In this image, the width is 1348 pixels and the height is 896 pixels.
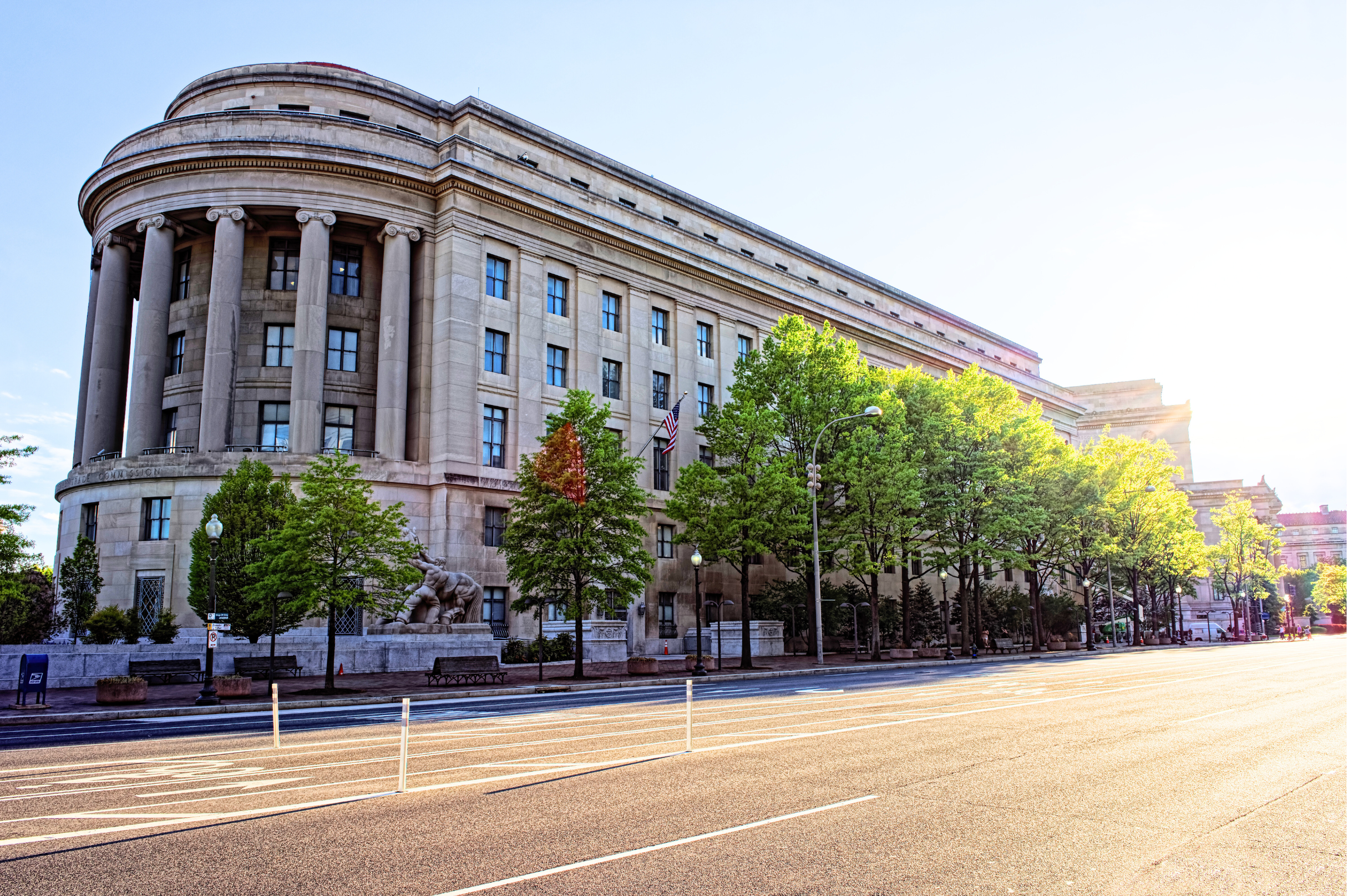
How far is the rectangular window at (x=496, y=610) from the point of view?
139ft


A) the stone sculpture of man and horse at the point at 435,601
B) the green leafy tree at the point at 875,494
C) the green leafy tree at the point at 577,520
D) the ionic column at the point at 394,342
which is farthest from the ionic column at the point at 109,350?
the green leafy tree at the point at 875,494

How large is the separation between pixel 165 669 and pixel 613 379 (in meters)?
27.6

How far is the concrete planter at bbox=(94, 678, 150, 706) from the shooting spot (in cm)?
2386

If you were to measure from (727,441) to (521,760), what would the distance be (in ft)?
102

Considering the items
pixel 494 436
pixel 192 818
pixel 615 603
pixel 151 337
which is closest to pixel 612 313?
pixel 494 436

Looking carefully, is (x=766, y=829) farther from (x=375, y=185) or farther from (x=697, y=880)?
(x=375, y=185)

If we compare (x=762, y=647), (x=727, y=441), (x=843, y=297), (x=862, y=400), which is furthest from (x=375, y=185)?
(x=843, y=297)

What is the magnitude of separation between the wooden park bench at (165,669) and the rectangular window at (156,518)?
11474 mm

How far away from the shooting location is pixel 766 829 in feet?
26.6

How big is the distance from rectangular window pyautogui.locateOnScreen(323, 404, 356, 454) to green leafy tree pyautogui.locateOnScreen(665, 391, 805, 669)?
645 inches

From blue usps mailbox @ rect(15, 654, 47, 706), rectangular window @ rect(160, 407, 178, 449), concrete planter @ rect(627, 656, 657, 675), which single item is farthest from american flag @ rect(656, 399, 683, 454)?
rectangular window @ rect(160, 407, 178, 449)

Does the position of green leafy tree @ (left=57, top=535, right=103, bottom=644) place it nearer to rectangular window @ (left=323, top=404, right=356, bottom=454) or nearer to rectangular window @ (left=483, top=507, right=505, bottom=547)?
rectangular window @ (left=323, top=404, right=356, bottom=454)

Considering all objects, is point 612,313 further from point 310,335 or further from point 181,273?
point 181,273

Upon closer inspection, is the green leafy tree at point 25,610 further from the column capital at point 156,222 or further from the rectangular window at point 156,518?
the column capital at point 156,222
